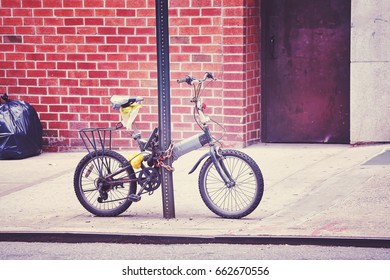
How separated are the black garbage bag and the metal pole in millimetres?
4173

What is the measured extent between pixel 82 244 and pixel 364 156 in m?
4.72

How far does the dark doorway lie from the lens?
12.8m

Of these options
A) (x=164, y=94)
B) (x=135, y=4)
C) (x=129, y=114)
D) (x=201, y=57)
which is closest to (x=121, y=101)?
(x=129, y=114)

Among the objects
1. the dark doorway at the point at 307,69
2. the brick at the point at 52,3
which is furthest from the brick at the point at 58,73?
the dark doorway at the point at 307,69

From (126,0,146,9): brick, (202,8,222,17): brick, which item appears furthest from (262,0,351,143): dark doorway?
(126,0,146,9): brick

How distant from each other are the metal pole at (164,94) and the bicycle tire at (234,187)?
0.31m

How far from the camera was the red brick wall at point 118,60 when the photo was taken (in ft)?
40.9

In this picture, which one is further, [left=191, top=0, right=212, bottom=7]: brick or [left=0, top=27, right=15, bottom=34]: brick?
[left=0, top=27, right=15, bottom=34]: brick

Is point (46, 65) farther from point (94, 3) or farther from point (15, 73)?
point (94, 3)

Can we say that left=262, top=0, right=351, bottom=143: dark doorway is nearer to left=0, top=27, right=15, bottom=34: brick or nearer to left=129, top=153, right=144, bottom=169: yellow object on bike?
left=0, top=27, right=15, bottom=34: brick

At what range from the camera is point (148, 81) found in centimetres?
1277

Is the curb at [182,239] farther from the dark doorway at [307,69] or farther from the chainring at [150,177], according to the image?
the dark doorway at [307,69]

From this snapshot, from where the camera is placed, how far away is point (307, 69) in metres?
12.9
